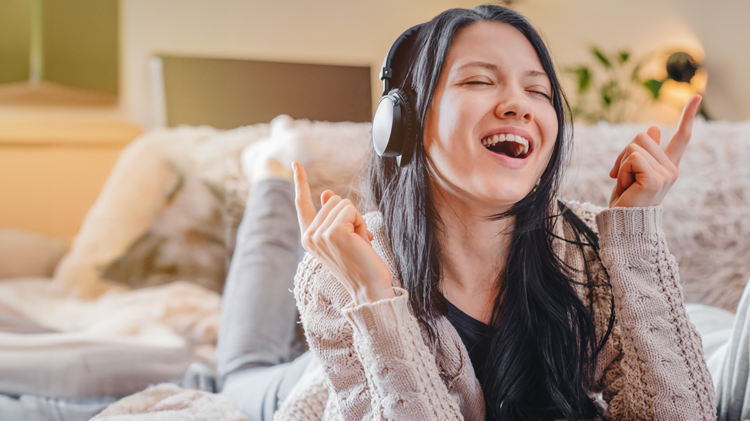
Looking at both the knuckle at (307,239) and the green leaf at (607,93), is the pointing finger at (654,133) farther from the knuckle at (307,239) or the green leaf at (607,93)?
the green leaf at (607,93)

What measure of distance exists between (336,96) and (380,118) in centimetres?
19

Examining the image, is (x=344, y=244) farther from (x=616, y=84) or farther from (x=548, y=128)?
(x=616, y=84)

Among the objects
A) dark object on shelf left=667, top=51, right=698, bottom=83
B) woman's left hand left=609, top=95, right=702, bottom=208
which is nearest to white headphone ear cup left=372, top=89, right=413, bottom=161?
woman's left hand left=609, top=95, right=702, bottom=208

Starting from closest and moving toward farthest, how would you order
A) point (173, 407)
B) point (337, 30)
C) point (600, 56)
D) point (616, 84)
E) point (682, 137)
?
point (682, 137) < point (173, 407) < point (337, 30) < point (600, 56) < point (616, 84)

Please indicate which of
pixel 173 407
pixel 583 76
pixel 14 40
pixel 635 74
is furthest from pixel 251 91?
pixel 635 74

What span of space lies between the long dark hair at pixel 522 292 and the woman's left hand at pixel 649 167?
63 mm

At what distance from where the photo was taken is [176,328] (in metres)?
1.00

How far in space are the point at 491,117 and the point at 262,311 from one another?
0.65 metres

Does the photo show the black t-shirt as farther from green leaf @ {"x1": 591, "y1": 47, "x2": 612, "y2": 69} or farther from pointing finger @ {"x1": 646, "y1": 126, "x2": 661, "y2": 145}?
green leaf @ {"x1": 591, "y1": 47, "x2": 612, "y2": 69}

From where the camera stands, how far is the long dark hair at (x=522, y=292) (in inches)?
19.2

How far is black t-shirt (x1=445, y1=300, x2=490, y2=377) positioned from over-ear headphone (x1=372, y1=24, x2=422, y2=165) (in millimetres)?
187

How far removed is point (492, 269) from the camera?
54cm

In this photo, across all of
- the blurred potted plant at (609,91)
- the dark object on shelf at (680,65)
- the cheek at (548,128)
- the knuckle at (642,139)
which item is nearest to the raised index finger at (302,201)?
the cheek at (548,128)

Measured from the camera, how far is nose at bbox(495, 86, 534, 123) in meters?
0.41
